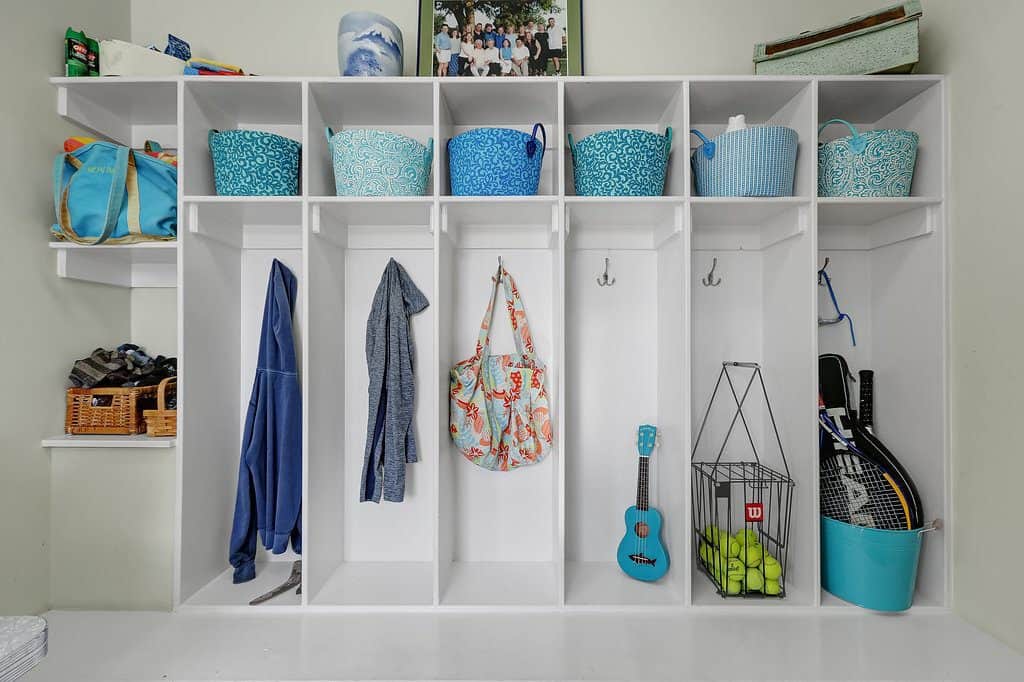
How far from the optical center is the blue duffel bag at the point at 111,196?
1739 millimetres

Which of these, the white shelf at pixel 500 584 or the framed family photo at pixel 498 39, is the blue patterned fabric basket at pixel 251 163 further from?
the white shelf at pixel 500 584

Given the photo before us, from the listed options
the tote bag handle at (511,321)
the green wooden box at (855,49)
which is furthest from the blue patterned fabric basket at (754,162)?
the tote bag handle at (511,321)

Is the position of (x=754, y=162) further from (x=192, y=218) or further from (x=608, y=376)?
(x=192, y=218)

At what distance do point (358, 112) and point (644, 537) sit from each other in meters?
1.80

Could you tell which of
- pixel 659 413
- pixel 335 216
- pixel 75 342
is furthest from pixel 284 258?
pixel 659 413

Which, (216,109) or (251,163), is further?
(216,109)

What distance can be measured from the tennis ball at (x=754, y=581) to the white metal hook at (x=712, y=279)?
100 cm

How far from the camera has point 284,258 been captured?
2.15 m

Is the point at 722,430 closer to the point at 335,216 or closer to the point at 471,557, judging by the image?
the point at 471,557

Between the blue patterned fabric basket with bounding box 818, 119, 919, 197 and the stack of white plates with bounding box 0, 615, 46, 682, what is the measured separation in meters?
2.12

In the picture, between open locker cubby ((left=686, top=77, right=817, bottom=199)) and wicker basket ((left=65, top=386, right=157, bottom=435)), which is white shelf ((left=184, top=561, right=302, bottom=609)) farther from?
open locker cubby ((left=686, top=77, right=817, bottom=199))

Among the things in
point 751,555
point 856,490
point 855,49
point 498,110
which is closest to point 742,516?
point 751,555

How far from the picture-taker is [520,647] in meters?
1.56

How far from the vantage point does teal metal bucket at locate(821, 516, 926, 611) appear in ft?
5.52
